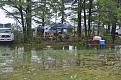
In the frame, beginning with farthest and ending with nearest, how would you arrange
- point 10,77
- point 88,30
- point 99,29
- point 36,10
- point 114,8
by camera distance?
point 99,29, point 88,30, point 36,10, point 114,8, point 10,77

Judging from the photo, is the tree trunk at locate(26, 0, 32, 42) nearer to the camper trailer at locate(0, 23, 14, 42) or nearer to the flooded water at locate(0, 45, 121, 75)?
the camper trailer at locate(0, 23, 14, 42)

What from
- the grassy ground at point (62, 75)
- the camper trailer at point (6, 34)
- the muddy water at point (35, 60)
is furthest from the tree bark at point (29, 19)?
the grassy ground at point (62, 75)

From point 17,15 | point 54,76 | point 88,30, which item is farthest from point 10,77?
point 88,30

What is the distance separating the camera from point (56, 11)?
41.5 metres

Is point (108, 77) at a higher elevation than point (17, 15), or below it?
below

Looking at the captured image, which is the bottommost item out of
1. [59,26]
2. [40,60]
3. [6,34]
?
[40,60]

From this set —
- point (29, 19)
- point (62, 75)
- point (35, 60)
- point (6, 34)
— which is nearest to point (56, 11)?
point (29, 19)

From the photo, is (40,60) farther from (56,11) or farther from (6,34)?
(56,11)

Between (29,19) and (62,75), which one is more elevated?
(29,19)

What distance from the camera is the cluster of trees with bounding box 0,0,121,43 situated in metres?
37.5

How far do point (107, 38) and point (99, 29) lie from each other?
782 centimetres

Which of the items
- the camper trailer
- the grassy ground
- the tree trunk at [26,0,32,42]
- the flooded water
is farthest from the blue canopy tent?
the grassy ground

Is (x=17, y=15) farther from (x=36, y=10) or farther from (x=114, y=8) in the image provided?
(x=114, y=8)

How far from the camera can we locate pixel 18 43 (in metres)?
37.9
